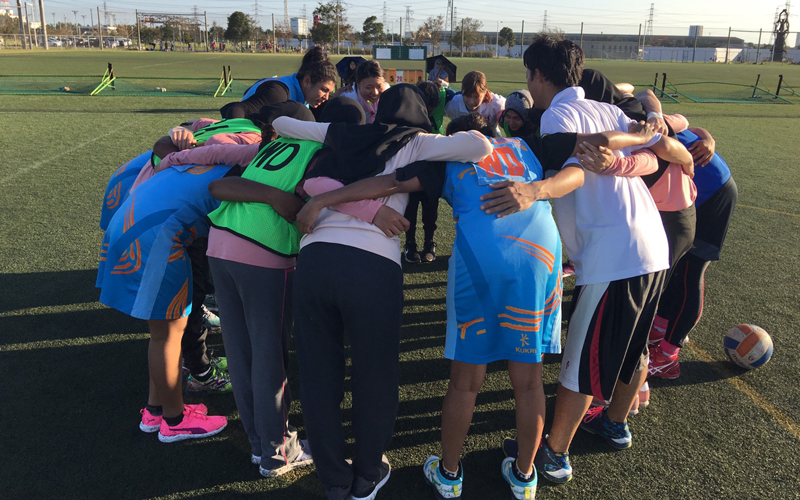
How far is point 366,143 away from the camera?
7.29 feet

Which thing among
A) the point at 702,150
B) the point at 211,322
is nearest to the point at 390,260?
the point at 702,150

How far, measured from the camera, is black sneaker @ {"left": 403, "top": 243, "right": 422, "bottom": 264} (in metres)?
5.66

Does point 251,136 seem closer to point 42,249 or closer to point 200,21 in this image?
point 42,249

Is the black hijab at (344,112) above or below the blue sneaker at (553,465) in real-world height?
above

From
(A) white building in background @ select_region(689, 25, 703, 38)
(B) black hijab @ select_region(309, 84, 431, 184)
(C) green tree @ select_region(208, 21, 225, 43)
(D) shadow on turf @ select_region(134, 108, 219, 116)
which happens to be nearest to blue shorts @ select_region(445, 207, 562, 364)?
(B) black hijab @ select_region(309, 84, 431, 184)

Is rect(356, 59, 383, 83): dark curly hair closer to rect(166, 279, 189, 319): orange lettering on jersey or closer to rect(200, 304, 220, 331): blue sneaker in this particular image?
rect(200, 304, 220, 331): blue sneaker

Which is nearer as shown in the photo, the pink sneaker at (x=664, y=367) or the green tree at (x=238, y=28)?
the pink sneaker at (x=664, y=367)

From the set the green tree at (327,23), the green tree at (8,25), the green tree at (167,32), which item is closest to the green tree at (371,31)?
the green tree at (327,23)

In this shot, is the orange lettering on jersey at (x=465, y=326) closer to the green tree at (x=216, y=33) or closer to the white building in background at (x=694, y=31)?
the green tree at (x=216, y=33)

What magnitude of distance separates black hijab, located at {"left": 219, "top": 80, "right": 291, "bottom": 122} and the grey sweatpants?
6.19ft

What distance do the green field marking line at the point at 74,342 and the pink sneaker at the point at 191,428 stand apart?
1.26 m

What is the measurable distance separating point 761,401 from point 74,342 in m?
4.83

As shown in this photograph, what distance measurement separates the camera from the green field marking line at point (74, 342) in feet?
12.6

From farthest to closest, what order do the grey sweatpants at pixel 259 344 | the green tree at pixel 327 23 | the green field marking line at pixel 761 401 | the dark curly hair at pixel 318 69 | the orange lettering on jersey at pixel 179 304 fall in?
1. the green tree at pixel 327 23
2. the dark curly hair at pixel 318 69
3. the green field marking line at pixel 761 401
4. the orange lettering on jersey at pixel 179 304
5. the grey sweatpants at pixel 259 344
